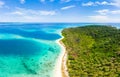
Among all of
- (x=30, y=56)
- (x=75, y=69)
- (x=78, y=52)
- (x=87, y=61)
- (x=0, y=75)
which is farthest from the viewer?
(x=78, y=52)

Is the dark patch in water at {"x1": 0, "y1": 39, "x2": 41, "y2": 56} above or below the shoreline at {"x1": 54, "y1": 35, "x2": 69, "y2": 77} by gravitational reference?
above

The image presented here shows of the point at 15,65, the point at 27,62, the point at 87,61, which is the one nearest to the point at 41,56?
the point at 27,62

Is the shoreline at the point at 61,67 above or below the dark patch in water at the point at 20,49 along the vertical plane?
below

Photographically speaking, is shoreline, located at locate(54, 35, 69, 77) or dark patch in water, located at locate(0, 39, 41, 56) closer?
shoreline, located at locate(54, 35, 69, 77)

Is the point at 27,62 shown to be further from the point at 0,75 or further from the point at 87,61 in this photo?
the point at 87,61

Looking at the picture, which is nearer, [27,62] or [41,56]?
[27,62]

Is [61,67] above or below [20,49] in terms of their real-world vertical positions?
below

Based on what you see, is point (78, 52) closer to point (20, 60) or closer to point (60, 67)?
point (60, 67)

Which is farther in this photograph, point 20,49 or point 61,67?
point 20,49

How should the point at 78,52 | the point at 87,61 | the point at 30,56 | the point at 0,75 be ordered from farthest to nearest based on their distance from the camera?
1. the point at 78,52
2. the point at 30,56
3. the point at 87,61
4. the point at 0,75

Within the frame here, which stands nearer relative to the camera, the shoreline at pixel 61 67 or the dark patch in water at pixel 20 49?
the shoreline at pixel 61 67

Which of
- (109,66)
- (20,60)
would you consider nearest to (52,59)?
(20,60)
